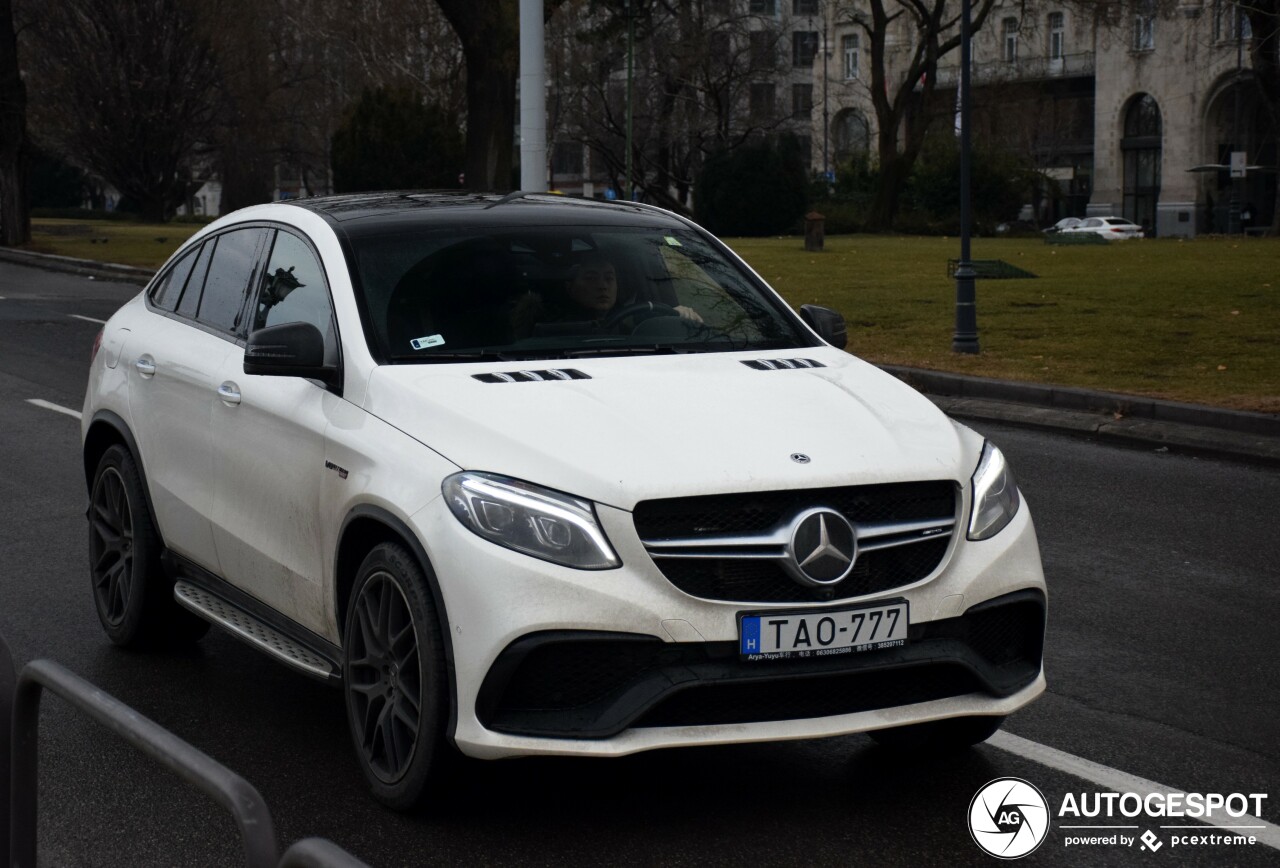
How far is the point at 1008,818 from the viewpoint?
472cm

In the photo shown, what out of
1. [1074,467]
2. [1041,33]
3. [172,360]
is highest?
[1041,33]

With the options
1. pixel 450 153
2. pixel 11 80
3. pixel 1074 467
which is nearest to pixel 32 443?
pixel 1074 467

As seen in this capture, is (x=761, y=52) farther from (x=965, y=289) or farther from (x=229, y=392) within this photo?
(x=229, y=392)

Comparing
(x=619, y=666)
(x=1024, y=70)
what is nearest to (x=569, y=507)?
(x=619, y=666)

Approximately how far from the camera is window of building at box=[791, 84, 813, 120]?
71.2 meters

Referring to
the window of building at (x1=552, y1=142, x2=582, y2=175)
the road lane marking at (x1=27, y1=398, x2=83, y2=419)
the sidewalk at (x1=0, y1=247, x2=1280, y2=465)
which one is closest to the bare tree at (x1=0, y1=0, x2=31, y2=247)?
the road lane marking at (x1=27, y1=398, x2=83, y2=419)

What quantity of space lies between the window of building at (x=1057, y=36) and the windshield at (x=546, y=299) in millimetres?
83826

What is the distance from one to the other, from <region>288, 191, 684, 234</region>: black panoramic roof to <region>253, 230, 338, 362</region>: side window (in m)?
0.16

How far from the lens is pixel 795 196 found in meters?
56.3

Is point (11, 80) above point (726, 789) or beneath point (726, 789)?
above

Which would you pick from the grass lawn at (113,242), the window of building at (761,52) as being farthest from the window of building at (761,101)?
the grass lawn at (113,242)

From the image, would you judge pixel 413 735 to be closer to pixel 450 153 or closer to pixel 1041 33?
pixel 450 153

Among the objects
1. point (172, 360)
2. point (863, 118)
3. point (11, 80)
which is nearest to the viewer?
point (172, 360)

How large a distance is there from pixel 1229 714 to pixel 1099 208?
271ft
